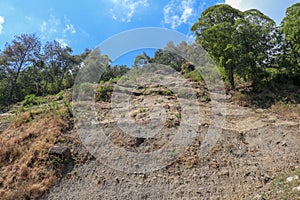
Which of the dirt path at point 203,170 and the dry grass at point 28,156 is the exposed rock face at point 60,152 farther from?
the dirt path at point 203,170

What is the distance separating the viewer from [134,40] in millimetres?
7367

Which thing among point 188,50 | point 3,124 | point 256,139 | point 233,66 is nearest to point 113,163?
point 256,139

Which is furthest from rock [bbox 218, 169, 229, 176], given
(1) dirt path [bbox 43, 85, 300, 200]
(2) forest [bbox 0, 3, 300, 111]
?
(2) forest [bbox 0, 3, 300, 111]

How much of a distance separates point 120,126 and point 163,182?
8.49ft

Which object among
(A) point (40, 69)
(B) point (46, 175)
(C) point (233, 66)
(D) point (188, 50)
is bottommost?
(B) point (46, 175)

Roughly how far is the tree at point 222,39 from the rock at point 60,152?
Result: 8.41m

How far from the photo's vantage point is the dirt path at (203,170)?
4.16 metres

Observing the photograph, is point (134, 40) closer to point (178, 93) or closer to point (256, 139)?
point (178, 93)

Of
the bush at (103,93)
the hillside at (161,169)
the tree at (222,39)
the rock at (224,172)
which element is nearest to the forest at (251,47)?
the tree at (222,39)

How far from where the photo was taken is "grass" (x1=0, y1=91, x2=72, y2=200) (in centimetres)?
444

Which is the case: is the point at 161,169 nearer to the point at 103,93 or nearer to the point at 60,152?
the point at 60,152

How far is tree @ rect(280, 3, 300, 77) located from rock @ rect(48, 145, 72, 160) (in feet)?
35.4

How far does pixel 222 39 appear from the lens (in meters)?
10.4

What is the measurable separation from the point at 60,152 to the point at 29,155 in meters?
0.91
